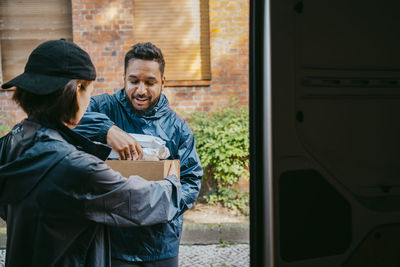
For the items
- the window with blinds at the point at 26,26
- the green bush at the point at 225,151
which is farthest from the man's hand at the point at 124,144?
the window with blinds at the point at 26,26

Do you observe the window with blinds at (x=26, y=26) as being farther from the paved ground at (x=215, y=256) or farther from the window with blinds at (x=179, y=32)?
the paved ground at (x=215, y=256)

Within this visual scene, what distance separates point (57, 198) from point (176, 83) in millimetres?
5616

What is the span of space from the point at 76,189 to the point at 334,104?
1.05 m

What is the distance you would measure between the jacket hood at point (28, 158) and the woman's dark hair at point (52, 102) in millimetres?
56

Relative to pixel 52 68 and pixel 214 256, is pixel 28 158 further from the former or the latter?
pixel 214 256

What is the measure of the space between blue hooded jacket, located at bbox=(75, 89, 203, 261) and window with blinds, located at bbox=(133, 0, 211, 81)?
4863mm

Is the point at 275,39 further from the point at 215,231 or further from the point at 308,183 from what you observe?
the point at 215,231

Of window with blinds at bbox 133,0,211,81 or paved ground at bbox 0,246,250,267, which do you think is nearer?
paved ground at bbox 0,246,250,267

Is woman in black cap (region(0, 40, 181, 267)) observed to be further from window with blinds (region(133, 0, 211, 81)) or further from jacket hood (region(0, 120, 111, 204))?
window with blinds (region(133, 0, 211, 81))

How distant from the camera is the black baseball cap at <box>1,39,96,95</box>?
146cm

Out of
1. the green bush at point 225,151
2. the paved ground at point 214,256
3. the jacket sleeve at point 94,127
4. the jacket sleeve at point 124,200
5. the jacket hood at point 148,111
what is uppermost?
the jacket hood at point 148,111

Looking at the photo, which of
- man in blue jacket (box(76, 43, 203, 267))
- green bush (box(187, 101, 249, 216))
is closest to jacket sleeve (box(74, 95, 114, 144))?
man in blue jacket (box(76, 43, 203, 267))

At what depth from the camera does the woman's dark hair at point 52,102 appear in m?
1.48

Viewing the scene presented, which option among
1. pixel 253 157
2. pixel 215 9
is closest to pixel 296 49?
pixel 253 157
